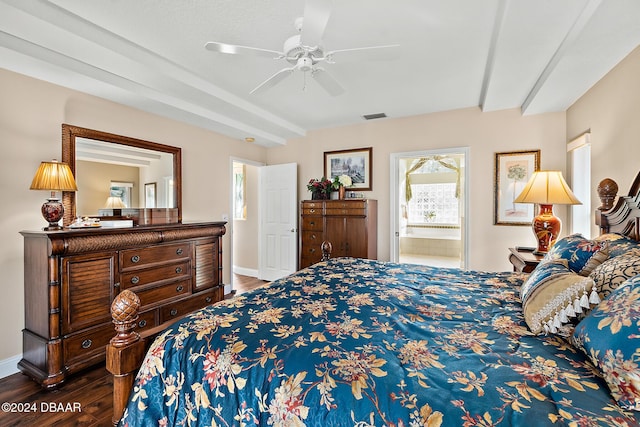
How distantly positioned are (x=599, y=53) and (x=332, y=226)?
3.21 metres

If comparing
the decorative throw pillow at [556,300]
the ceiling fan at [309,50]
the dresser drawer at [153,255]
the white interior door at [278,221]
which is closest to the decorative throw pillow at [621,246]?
the decorative throw pillow at [556,300]

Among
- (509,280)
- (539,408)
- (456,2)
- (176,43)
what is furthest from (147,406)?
(456,2)

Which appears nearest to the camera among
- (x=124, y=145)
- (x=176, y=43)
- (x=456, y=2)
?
(x=456, y=2)

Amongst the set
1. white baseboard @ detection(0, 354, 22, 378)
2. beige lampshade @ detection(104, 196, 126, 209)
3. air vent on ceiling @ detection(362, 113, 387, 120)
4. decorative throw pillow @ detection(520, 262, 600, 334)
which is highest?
air vent on ceiling @ detection(362, 113, 387, 120)

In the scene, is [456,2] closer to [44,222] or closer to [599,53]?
[599,53]

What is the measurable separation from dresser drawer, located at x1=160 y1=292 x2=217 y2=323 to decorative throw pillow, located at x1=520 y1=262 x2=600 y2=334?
308 cm

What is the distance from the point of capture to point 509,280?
77.5 inches

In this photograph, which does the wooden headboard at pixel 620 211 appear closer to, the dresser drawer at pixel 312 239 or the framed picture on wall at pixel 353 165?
the framed picture on wall at pixel 353 165

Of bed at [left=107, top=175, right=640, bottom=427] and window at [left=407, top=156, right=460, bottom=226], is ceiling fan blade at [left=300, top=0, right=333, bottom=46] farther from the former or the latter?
window at [left=407, top=156, right=460, bottom=226]

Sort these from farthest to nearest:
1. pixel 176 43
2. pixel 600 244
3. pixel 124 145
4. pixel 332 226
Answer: pixel 332 226 → pixel 124 145 → pixel 176 43 → pixel 600 244

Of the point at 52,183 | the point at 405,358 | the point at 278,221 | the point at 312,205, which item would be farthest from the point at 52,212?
the point at 278,221

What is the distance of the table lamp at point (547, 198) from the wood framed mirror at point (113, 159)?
3.89 meters

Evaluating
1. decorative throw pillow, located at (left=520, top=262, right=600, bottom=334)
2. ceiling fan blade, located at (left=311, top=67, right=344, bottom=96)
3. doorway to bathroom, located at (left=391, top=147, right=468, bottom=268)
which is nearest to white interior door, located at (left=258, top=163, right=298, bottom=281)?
ceiling fan blade, located at (left=311, top=67, right=344, bottom=96)

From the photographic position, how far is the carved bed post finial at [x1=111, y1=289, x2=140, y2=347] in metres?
1.13
